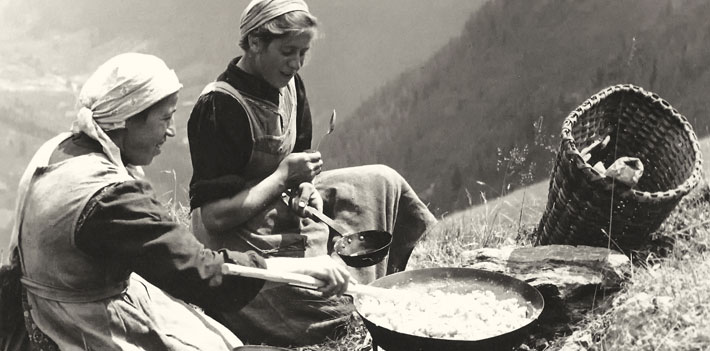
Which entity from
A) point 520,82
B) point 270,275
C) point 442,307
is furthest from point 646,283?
point 520,82

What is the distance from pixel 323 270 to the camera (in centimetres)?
278

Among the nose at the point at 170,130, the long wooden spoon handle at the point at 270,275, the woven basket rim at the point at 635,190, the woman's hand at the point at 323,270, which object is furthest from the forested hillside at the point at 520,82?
the nose at the point at 170,130

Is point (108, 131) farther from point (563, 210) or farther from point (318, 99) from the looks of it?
point (318, 99)

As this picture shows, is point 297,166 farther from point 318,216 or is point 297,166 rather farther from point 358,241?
point 358,241

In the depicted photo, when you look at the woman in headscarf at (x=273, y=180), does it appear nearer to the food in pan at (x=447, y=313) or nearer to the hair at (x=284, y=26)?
the hair at (x=284, y=26)

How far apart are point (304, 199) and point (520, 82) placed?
3.03 m

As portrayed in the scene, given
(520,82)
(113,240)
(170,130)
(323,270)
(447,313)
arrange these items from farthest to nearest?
(520,82)
(447,313)
(170,130)
(323,270)
(113,240)

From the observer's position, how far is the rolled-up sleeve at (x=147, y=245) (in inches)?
98.3

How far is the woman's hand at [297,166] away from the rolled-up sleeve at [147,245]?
1.19 metres

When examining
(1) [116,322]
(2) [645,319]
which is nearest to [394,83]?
(2) [645,319]

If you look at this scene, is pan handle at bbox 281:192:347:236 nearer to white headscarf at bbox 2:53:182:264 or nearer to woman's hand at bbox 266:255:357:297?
woman's hand at bbox 266:255:357:297

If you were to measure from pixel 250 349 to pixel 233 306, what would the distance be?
18 centimetres

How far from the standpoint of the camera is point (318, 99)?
25.9ft

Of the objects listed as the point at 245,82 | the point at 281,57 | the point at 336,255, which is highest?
the point at 281,57
